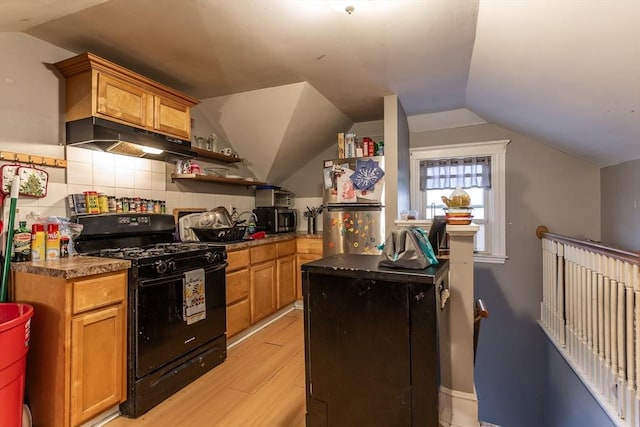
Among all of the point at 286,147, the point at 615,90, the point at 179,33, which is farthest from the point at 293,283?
the point at 615,90

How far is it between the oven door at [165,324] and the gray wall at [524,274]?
10.1ft

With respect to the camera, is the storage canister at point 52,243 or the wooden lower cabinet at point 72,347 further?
the storage canister at point 52,243

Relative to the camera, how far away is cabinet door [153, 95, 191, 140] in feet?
8.24

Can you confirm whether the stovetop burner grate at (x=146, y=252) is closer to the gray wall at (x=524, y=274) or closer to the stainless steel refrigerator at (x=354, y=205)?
the stainless steel refrigerator at (x=354, y=205)

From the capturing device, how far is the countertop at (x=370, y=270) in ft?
3.97

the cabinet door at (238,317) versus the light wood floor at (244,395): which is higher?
the cabinet door at (238,317)

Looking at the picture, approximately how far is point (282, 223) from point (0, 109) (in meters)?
2.63

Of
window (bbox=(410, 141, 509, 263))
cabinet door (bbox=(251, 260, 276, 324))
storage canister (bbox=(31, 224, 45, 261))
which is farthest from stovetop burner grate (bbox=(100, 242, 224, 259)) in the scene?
window (bbox=(410, 141, 509, 263))

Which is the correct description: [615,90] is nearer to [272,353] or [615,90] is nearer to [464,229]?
[464,229]

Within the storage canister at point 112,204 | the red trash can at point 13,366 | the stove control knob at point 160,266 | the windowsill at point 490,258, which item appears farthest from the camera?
the windowsill at point 490,258

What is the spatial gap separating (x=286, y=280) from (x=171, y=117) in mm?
2062

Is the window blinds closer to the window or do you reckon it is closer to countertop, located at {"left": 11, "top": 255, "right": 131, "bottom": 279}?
the window

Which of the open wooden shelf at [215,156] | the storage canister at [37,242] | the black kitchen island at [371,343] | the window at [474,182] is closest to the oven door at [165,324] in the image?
the storage canister at [37,242]

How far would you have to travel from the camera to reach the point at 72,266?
1.61m
